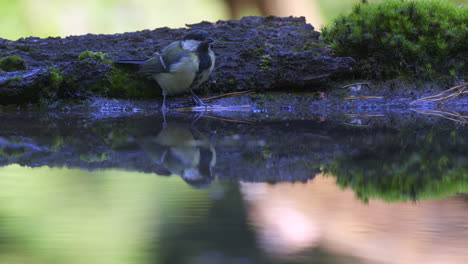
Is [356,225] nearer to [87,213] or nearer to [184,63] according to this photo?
[87,213]

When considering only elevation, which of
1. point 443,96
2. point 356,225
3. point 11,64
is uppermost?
point 11,64

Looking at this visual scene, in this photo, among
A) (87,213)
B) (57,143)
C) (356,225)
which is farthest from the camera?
(57,143)

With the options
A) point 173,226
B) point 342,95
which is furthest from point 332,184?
point 342,95

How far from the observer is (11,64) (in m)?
5.59

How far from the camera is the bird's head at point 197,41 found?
478 centimetres

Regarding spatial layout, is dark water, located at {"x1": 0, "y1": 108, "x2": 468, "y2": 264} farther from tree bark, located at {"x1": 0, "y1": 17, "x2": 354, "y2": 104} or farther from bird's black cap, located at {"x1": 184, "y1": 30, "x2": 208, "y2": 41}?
tree bark, located at {"x1": 0, "y1": 17, "x2": 354, "y2": 104}

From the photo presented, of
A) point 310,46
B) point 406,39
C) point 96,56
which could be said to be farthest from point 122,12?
point 406,39

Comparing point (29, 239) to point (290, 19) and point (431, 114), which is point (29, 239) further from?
point (290, 19)

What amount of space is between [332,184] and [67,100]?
4.04m

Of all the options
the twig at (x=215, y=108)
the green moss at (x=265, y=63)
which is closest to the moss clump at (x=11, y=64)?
the twig at (x=215, y=108)

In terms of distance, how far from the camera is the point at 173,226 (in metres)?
1.41

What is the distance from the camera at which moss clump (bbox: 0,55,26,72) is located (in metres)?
5.59

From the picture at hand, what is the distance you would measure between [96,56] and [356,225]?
4644mm

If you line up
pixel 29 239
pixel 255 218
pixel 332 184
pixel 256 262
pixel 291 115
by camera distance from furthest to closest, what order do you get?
pixel 291 115, pixel 332 184, pixel 255 218, pixel 29 239, pixel 256 262
